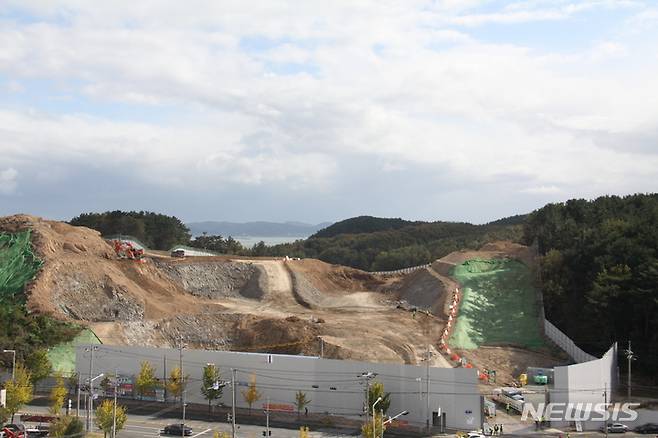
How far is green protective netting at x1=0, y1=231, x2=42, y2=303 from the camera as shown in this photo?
87750 millimetres

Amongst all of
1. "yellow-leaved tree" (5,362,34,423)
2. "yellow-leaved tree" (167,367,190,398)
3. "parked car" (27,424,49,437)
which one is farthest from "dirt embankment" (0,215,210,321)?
"parked car" (27,424,49,437)

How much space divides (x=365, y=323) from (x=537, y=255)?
3111 cm

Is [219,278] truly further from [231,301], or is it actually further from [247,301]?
[247,301]

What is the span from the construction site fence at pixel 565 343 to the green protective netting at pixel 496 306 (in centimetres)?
128

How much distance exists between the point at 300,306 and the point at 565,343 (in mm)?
38002

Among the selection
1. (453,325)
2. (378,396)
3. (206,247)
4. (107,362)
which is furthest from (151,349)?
(206,247)

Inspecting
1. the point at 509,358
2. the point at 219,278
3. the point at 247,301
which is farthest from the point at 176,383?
the point at 219,278

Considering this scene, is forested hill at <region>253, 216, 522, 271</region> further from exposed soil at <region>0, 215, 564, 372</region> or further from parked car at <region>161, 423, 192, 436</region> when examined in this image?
parked car at <region>161, 423, 192, 436</region>

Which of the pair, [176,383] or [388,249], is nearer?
[176,383]

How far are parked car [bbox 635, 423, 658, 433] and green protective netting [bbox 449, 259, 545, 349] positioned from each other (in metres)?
23.4

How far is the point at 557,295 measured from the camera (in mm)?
86812

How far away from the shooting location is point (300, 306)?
102 meters

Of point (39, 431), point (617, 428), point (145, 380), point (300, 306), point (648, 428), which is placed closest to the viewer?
point (39, 431)

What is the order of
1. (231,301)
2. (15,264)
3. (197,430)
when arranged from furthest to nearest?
(231,301) → (15,264) → (197,430)
